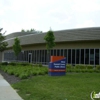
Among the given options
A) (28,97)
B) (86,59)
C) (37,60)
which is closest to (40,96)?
(28,97)

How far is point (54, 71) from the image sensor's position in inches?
706

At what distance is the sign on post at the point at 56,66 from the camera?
17.9 metres

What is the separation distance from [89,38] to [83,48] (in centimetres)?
336

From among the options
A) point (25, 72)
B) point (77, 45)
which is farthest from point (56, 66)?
point (77, 45)

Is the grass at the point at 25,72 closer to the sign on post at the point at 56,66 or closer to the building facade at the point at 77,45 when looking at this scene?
the sign on post at the point at 56,66

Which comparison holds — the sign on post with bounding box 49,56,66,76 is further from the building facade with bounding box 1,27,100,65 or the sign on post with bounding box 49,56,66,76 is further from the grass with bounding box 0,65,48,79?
the building facade with bounding box 1,27,100,65

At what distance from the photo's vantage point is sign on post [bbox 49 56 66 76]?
705 inches

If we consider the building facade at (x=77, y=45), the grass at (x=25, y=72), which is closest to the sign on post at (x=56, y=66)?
the grass at (x=25, y=72)

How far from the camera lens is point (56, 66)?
18.2 meters

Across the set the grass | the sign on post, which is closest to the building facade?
the grass

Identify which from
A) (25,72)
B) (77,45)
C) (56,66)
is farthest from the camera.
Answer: (77,45)

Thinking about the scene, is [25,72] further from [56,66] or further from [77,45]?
[77,45]

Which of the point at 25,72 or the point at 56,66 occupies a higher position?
the point at 56,66

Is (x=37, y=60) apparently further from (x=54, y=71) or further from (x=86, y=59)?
(x=54, y=71)
